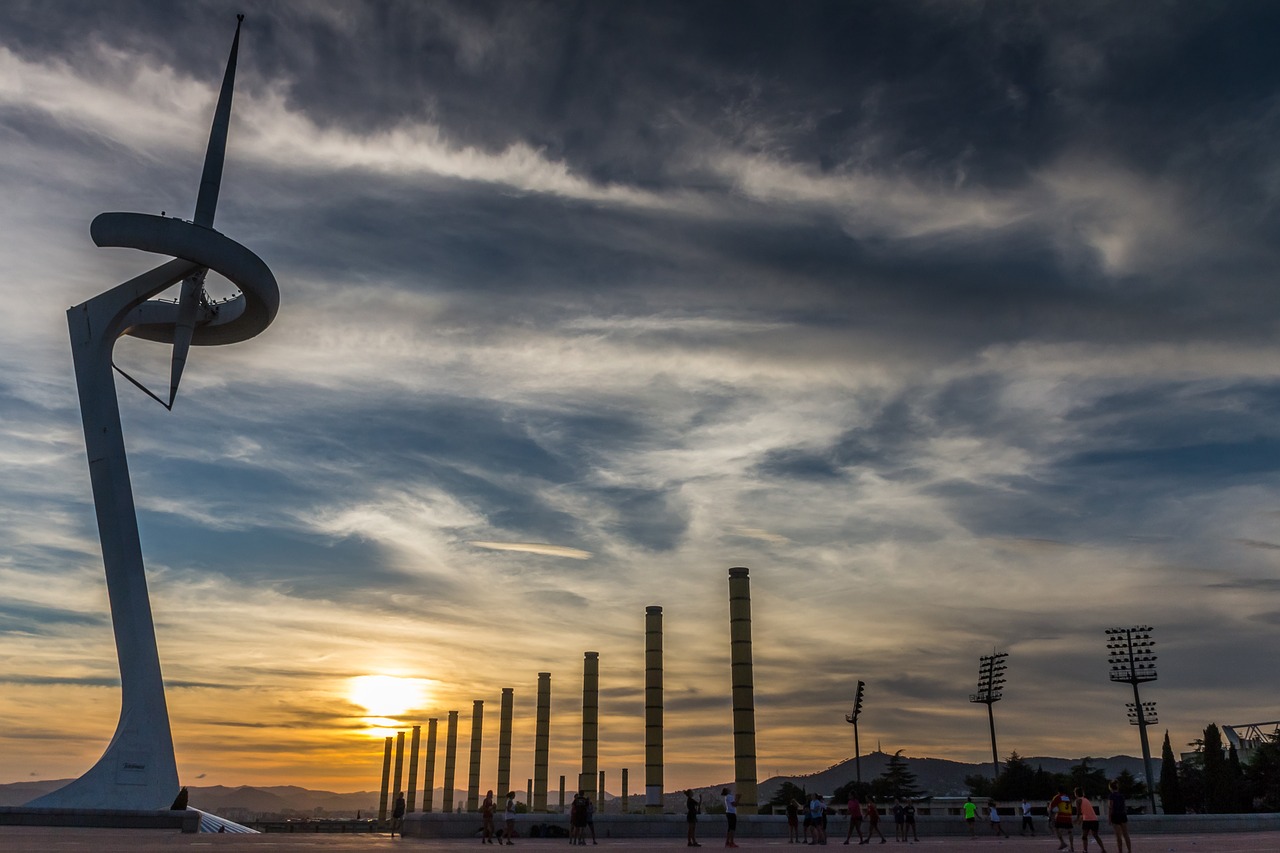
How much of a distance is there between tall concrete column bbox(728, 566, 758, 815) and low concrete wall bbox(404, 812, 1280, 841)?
20.7 feet

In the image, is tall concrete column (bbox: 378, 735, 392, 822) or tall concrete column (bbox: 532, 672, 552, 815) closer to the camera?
tall concrete column (bbox: 532, 672, 552, 815)

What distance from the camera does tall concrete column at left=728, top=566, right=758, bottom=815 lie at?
40.1 meters

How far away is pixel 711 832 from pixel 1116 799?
15469 millimetres

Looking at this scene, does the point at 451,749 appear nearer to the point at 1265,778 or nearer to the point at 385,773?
the point at 385,773

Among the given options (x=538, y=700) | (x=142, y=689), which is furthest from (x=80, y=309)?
→ (x=538, y=700)

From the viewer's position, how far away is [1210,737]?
63.9 meters

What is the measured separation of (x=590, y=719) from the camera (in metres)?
53.8

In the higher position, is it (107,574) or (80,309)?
(80,309)

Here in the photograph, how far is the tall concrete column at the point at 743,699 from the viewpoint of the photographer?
40094 mm

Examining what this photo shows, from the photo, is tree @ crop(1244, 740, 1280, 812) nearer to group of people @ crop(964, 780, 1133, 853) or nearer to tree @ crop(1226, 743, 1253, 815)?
tree @ crop(1226, 743, 1253, 815)

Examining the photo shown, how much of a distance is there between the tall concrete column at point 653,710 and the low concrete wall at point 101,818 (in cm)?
2037

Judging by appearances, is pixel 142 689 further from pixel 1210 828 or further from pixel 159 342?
pixel 1210 828

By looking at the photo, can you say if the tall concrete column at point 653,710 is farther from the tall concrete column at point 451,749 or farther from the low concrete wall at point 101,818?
the tall concrete column at point 451,749

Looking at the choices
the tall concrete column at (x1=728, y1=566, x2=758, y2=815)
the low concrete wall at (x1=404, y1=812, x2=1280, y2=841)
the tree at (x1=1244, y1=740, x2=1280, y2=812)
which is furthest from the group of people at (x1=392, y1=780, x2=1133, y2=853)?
the tree at (x1=1244, y1=740, x2=1280, y2=812)
